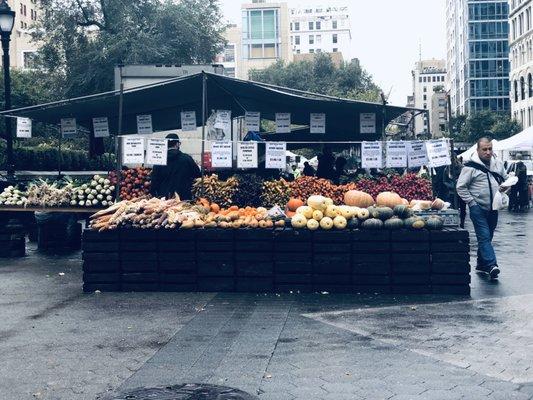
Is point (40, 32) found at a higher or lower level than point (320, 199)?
higher

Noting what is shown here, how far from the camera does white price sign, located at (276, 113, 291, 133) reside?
51.5 feet

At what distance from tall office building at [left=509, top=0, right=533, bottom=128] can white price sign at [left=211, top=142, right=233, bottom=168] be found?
74.7m

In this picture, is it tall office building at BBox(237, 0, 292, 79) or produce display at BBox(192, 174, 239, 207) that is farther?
tall office building at BBox(237, 0, 292, 79)

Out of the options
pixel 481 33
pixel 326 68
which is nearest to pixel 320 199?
pixel 326 68

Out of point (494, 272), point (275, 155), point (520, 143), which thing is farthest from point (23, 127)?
point (520, 143)

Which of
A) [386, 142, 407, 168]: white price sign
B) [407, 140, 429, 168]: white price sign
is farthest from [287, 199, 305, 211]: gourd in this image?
[407, 140, 429, 168]: white price sign

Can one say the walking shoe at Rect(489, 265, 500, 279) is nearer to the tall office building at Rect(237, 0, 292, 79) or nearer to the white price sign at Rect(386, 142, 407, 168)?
the white price sign at Rect(386, 142, 407, 168)

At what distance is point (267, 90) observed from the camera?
1299 centimetres

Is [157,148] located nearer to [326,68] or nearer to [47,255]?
[47,255]

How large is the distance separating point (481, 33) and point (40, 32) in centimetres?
9788

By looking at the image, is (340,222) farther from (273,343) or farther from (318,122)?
(318,122)

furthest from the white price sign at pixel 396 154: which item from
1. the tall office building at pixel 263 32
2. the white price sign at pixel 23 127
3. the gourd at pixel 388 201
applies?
the tall office building at pixel 263 32

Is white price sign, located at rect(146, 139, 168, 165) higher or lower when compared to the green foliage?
lower

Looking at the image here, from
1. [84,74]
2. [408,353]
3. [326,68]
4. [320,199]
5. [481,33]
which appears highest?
[481,33]
